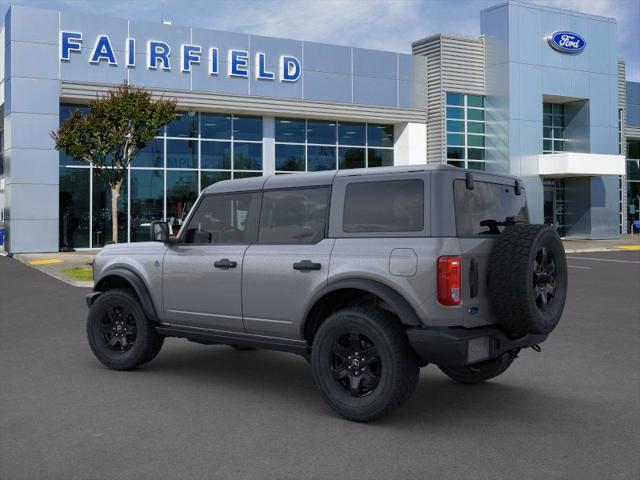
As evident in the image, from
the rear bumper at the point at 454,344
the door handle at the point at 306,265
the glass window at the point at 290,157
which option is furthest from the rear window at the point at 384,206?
the glass window at the point at 290,157

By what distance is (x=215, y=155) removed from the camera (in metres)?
28.6

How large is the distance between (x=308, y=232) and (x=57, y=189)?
21862mm

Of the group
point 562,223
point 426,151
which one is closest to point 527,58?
point 426,151

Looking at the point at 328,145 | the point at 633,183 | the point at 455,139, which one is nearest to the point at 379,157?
the point at 328,145

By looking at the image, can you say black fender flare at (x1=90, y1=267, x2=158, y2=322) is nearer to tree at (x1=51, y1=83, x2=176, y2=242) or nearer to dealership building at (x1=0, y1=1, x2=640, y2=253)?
tree at (x1=51, y1=83, x2=176, y2=242)

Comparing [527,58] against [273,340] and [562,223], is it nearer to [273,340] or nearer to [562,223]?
[562,223]

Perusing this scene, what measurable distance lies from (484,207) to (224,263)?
225 centimetres

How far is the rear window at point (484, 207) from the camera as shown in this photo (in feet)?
17.5

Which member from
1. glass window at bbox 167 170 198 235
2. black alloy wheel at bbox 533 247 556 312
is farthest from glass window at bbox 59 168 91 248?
black alloy wheel at bbox 533 247 556 312

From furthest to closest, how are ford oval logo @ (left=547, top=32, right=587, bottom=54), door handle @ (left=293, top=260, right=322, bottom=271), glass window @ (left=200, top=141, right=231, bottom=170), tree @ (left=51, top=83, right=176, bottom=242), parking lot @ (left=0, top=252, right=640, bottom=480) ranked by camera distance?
ford oval logo @ (left=547, top=32, right=587, bottom=54)
glass window @ (left=200, top=141, right=231, bottom=170)
tree @ (left=51, top=83, right=176, bottom=242)
door handle @ (left=293, top=260, right=322, bottom=271)
parking lot @ (left=0, top=252, right=640, bottom=480)

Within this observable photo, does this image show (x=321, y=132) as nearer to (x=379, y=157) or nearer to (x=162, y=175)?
(x=379, y=157)

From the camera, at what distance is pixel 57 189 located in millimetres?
25562

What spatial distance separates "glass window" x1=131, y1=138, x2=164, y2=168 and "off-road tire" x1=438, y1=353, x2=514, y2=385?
2242cm

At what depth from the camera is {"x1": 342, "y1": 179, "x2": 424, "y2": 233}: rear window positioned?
5.29m
